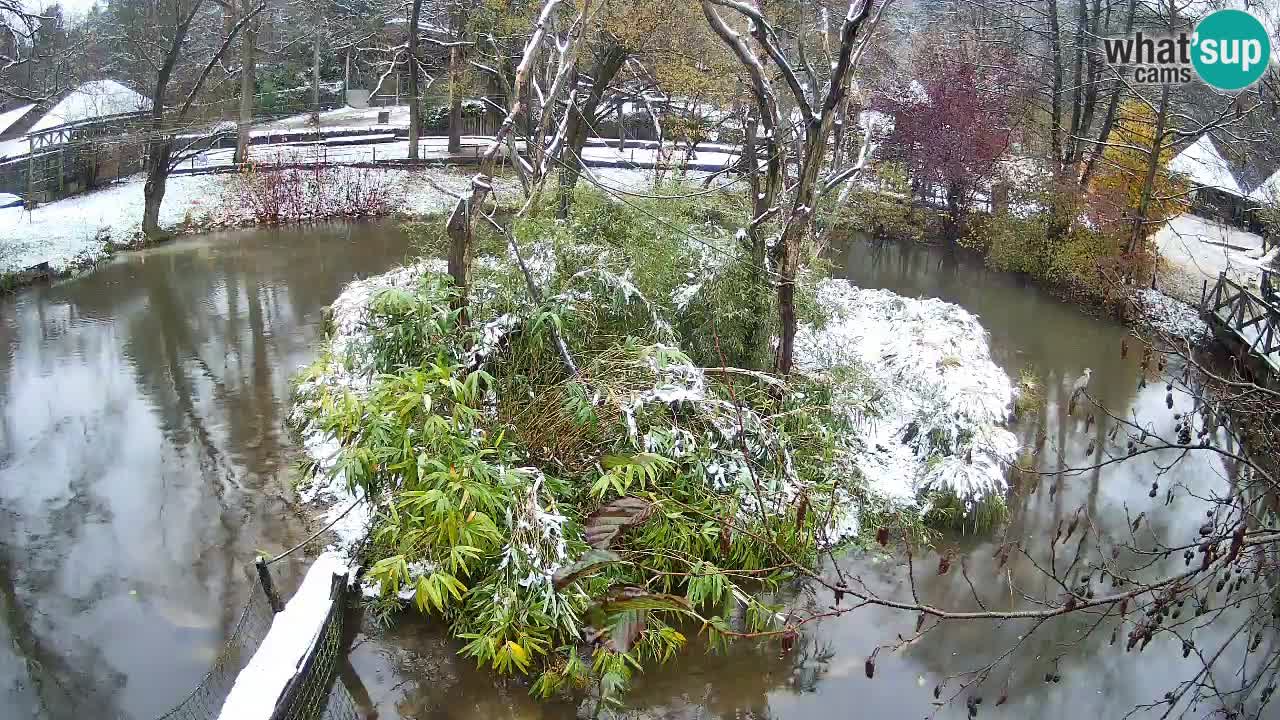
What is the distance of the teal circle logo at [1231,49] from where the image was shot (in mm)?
13141

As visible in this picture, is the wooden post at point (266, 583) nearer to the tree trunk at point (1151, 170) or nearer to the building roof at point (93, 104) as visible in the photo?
the tree trunk at point (1151, 170)

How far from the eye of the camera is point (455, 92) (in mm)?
22484

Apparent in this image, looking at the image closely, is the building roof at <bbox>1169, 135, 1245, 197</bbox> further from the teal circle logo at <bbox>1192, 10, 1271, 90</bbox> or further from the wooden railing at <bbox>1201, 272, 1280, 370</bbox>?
the wooden railing at <bbox>1201, 272, 1280, 370</bbox>

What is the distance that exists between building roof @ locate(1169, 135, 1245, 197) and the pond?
200 inches

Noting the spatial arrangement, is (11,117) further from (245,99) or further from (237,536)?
(237,536)

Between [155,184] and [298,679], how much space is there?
45.9 ft

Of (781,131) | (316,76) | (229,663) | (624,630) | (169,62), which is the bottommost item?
(229,663)

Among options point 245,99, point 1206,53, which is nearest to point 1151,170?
point 1206,53

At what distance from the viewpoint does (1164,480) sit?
10.0m

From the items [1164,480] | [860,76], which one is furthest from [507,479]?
[860,76]

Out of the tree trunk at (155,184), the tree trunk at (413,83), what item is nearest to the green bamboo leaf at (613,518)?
the tree trunk at (155,184)

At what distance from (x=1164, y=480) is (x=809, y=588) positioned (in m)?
4.56

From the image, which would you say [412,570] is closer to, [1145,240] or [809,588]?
[809,588]

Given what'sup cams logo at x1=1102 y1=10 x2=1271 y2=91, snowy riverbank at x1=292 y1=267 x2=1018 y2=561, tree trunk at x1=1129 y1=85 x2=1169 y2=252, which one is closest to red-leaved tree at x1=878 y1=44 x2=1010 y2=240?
what'sup cams logo at x1=1102 y1=10 x2=1271 y2=91
